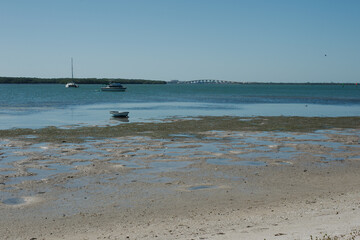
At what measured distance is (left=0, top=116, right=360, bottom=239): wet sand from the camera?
11031 millimetres

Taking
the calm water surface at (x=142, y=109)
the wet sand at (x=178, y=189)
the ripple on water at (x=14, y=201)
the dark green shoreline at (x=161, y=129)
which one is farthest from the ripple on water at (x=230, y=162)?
the calm water surface at (x=142, y=109)

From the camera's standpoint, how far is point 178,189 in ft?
49.8

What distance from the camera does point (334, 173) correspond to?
17797 mm

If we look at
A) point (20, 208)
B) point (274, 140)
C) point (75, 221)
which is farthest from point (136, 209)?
point (274, 140)

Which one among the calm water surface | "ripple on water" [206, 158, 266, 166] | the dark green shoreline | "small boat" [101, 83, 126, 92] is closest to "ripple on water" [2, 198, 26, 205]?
"ripple on water" [206, 158, 266, 166]

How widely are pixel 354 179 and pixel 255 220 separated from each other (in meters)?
6.82

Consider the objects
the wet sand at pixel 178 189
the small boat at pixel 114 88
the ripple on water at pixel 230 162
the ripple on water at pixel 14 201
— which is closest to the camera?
the wet sand at pixel 178 189

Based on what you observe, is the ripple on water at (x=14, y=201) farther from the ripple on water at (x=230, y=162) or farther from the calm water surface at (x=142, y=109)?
the calm water surface at (x=142, y=109)

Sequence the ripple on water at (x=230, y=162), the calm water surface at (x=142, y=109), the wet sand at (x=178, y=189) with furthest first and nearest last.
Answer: the calm water surface at (x=142, y=109)
the ripple on water at (x=230, y=162)
the wet sand at (x=178, y=189)

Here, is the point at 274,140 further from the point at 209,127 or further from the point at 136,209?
the point at 136,209

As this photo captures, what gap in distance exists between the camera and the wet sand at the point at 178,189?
36.2 ft

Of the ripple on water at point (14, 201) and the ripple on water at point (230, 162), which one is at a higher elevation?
the ripple on water at point (230, 162)

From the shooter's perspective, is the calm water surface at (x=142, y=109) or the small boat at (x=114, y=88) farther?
the small boat at (x=114, y=88)

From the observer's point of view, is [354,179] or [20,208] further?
[354,179]
